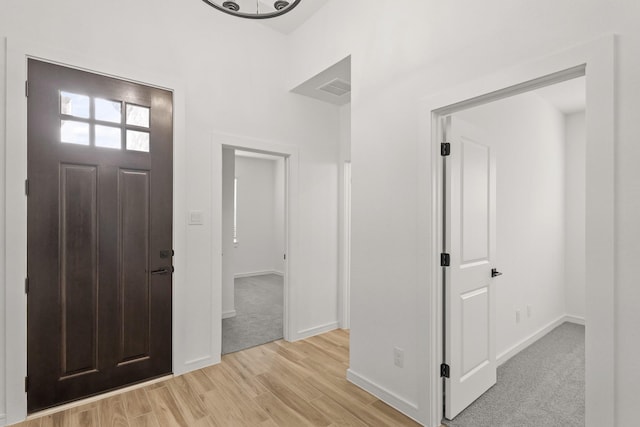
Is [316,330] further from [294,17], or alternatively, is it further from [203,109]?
[294,17]

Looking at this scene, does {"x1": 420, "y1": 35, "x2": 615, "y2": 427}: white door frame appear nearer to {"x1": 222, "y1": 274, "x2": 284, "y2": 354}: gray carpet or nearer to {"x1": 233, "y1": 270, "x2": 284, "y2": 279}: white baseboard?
{"x1": 222, "y1": 274, "x2": 284, "y2": 354}: gray carpet

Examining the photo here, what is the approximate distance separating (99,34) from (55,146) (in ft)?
3.08

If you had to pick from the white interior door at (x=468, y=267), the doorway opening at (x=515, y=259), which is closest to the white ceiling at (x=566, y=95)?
the doorway opening at (x=515, y=259)

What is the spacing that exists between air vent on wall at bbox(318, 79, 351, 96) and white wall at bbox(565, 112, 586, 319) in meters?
3.21

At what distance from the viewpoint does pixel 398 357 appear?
2.29 m

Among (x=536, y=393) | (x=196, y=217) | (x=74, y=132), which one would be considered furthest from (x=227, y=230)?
(x=536, y=393)

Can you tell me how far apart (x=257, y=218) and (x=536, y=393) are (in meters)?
6.31

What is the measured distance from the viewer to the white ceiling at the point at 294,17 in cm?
300

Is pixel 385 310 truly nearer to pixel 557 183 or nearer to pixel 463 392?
pixel 463 392

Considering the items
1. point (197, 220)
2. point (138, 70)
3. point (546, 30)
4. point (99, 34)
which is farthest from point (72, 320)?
point (546, 30)

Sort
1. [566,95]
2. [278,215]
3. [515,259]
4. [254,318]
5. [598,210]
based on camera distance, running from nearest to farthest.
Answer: [598,210]
[515,259]
[566,95]
[254,318]
[278,215]

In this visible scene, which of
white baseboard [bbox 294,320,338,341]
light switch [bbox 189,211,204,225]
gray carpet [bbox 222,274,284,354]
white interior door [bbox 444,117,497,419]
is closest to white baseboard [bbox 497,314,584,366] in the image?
white interior door [bbox 444,117,497,419]

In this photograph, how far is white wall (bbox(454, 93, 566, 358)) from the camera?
297cm

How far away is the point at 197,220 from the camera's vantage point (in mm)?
2848
